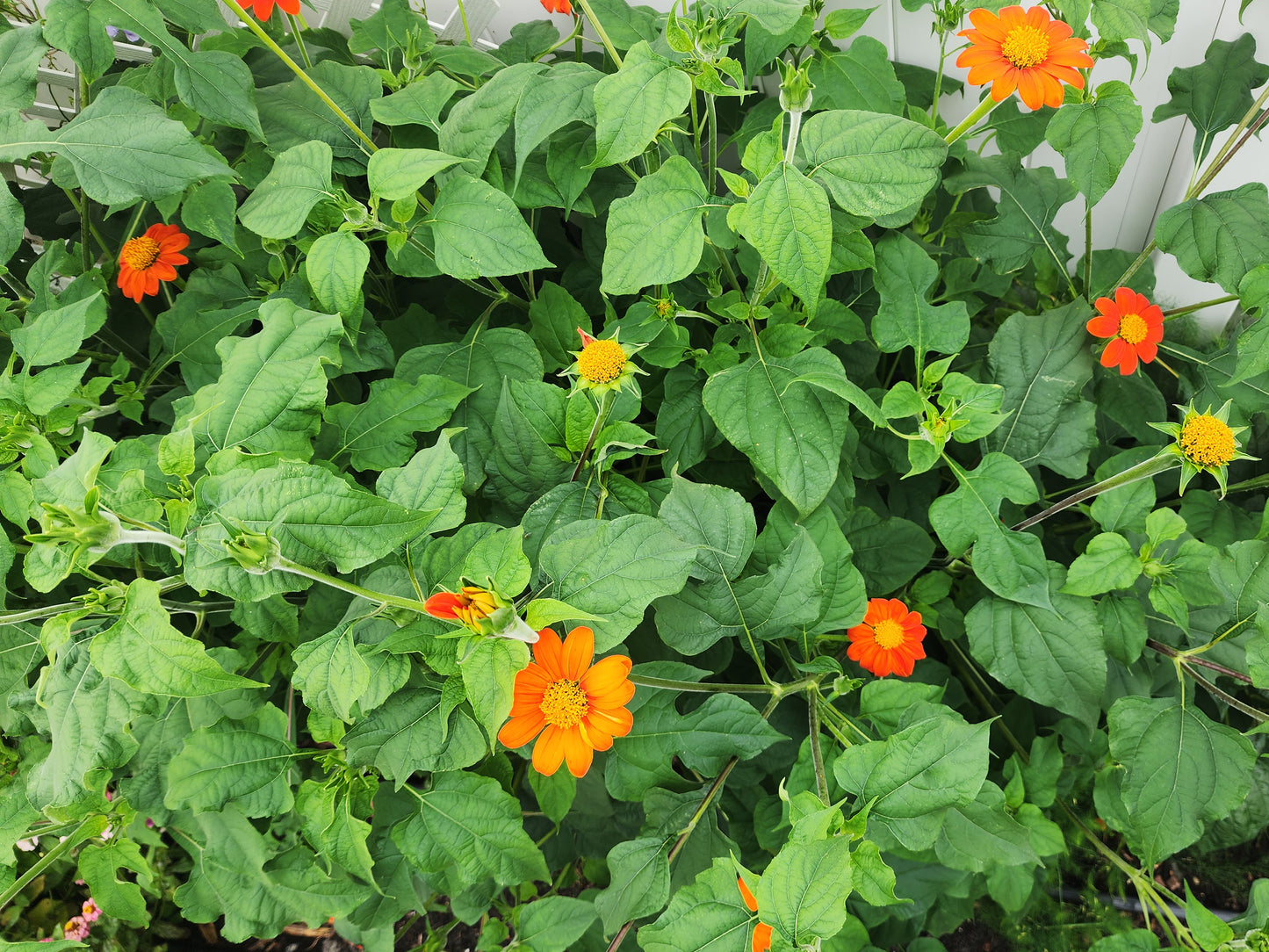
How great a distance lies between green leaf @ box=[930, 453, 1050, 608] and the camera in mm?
1089

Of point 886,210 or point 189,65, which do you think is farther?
point 189,65

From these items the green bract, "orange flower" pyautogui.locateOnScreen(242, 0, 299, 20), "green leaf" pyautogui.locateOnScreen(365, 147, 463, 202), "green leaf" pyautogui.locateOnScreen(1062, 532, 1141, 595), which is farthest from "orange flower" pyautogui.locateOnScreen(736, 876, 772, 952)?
"orange flower" pyautogui.locateOnScreen(242, 0, 299, 20)

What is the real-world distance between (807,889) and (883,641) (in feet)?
1.65

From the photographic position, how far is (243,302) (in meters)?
1.27

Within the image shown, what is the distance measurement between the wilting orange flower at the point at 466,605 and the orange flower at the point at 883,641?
0.68m

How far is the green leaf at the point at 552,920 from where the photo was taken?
104cm

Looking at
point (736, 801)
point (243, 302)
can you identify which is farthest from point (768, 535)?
point (243, 302)

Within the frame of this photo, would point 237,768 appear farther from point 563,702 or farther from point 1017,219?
point 1017,219

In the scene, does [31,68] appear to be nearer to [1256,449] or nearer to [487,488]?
[487,488]

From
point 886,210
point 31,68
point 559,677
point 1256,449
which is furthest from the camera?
point 1256,449

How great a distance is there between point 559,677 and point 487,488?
382mm

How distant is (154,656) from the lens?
66 cm

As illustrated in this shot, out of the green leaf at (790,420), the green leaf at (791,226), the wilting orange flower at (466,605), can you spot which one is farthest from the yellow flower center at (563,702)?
the green leaf at (791,226)

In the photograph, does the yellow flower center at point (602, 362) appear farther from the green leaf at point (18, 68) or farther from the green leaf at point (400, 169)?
the green leaf at point (18, 68)
